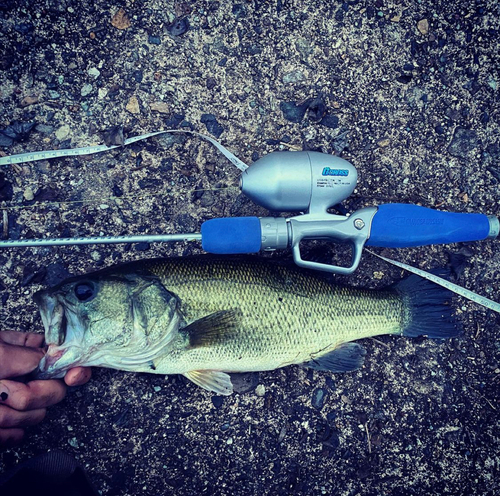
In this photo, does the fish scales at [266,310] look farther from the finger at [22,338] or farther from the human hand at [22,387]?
the finger at [22,338]

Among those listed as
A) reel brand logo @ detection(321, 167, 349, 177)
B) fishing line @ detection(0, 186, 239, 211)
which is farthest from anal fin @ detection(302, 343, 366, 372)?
fishing line @ detection(0, 186, 239, 211)

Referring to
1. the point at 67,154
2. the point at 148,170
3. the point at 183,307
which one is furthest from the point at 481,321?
the point at 67,154

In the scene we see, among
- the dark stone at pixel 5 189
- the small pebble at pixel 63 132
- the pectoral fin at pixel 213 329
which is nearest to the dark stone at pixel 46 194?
the dark stone at pixel 5 189

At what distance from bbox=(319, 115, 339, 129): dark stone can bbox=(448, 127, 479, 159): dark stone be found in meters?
0.77

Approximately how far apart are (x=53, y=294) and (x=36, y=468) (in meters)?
1.04

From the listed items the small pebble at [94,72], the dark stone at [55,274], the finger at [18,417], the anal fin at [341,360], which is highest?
the small pebble at [94,72]

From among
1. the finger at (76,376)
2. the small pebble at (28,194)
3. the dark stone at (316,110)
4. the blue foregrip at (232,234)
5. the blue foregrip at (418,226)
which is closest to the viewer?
the blue foregrip at (232,234)

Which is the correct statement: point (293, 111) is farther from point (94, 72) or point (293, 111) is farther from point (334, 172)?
point (94, 72)

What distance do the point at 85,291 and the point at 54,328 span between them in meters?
0.24

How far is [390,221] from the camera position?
221cm

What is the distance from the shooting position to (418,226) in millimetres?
2227

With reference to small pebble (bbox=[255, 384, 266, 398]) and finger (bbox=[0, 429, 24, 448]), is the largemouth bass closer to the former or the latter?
small pebble (bbox=[255, 384, 266, 398])

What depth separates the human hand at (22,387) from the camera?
87.0 inches

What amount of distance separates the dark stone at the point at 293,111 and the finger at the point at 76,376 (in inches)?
76.5
